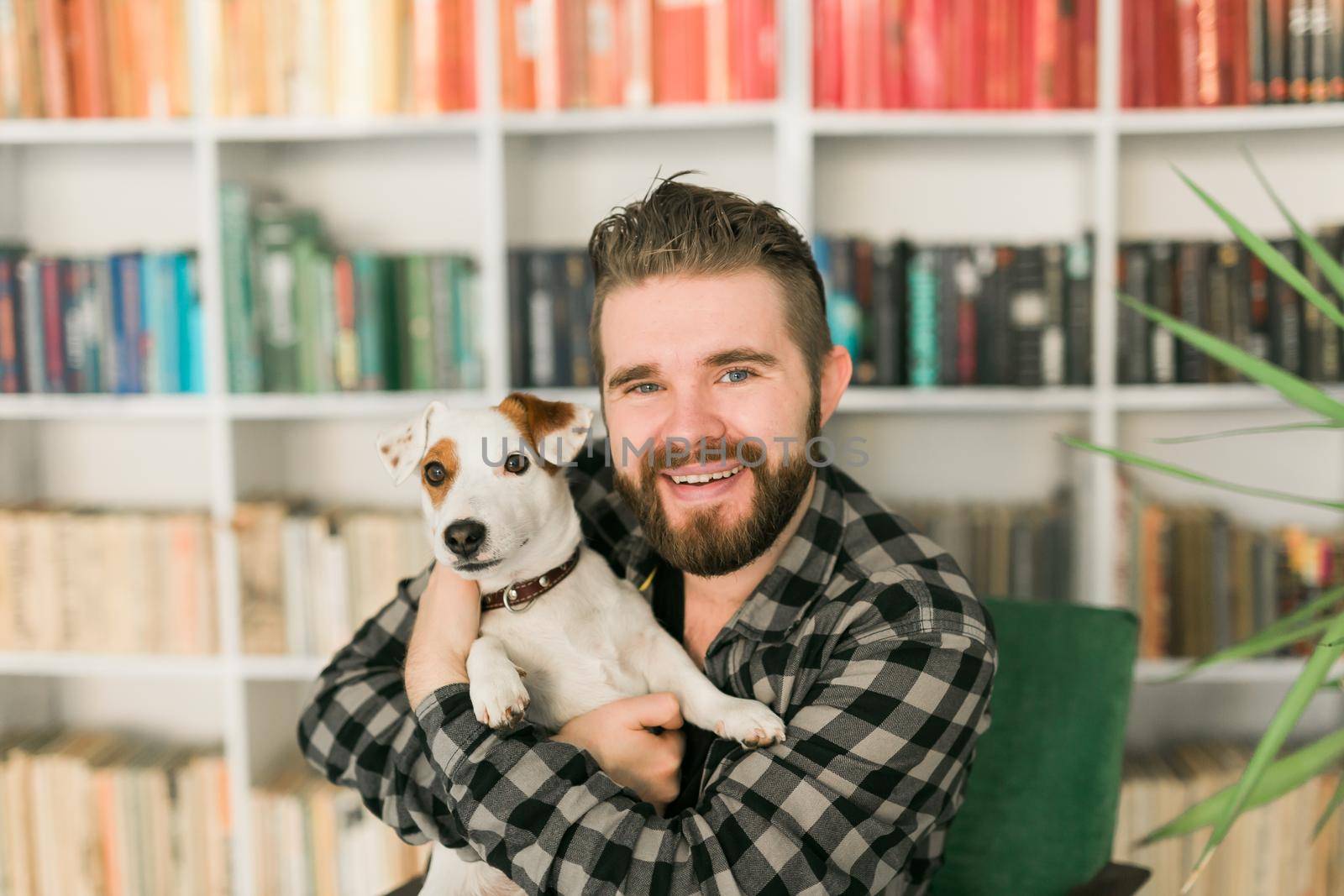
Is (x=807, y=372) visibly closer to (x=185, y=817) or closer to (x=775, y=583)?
(x=775, y=583)

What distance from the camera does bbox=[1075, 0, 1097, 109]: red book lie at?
6.45 ft

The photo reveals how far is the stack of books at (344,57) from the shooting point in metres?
2.05

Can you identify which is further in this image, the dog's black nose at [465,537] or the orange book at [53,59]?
the orange book at [53,59]

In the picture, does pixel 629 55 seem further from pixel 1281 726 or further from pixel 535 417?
pixel 1281 726

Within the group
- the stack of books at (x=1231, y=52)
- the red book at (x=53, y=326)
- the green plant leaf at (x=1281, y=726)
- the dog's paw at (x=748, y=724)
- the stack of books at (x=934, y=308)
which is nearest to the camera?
the green plant leaf at (x=1281, y=726)

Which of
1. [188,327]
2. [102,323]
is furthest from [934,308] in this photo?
[102,323]

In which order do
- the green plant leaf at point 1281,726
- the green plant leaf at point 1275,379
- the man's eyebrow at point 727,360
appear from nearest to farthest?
the green plant leaf at point 1281,726 → the green plant leaf at point 1275,379 → the man's eyebrow at point 727,360

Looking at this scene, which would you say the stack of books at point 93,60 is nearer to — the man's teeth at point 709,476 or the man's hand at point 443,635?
the man's hand at point 443,635

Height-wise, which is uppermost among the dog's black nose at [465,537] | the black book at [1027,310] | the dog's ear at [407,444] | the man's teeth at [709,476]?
the black book at [1027,310]

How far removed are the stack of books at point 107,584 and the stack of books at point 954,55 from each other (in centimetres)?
167

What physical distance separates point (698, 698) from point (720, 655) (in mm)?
94

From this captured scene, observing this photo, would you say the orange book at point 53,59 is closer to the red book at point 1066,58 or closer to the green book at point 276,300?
the green book at point 276,300

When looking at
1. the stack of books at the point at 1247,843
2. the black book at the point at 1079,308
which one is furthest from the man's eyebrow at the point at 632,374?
the stack of books at the point at 1247,843

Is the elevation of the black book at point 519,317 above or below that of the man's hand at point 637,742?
above
